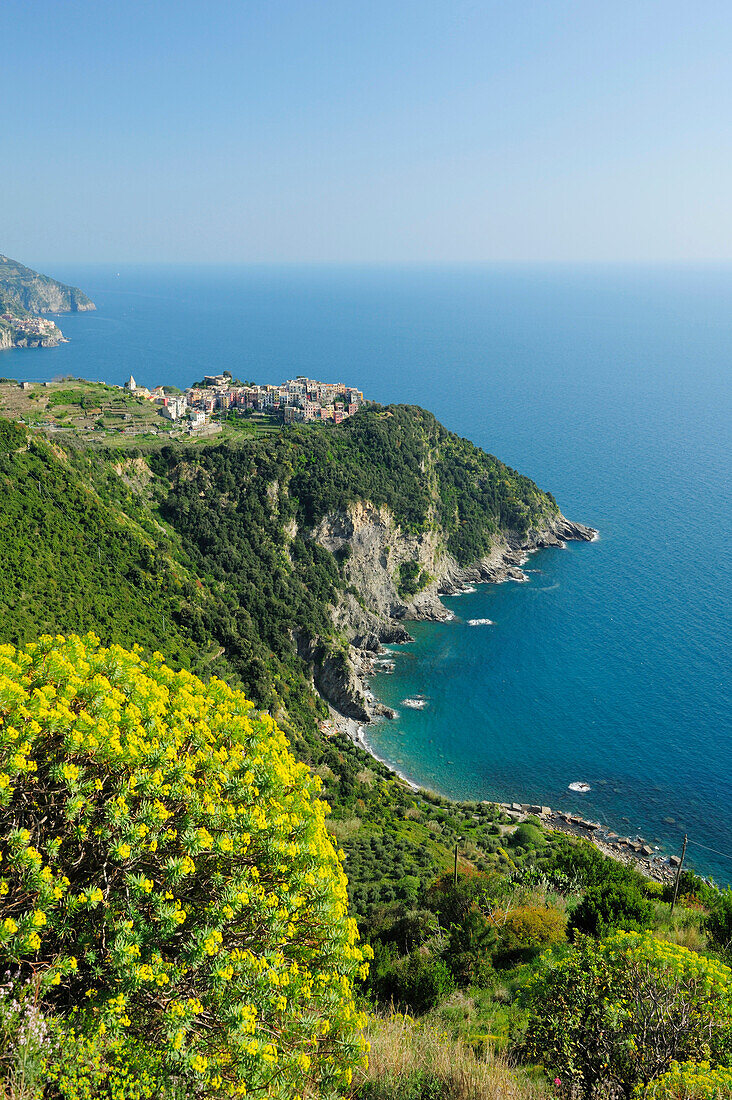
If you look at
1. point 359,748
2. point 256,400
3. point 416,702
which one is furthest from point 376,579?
point 256,400

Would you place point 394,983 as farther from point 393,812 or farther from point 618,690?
point 618,690

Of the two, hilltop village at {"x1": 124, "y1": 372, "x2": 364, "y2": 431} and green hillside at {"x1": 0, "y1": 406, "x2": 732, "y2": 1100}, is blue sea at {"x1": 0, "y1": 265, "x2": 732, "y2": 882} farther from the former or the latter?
hilltop village at {"x1": 124, "y1": 372, "x2": 364, "y2": 431}

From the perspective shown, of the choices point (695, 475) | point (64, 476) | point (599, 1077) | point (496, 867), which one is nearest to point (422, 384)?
point (695, 475)

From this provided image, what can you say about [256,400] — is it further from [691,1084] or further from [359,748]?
[691,1084]

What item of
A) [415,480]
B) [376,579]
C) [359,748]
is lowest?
[359,748]

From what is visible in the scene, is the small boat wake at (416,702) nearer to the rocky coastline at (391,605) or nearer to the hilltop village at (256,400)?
the rocky coastline at (391,605)

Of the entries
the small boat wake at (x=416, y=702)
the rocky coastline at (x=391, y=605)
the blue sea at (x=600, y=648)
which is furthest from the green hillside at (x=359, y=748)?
the small boat wake at (x=416, y=702)
